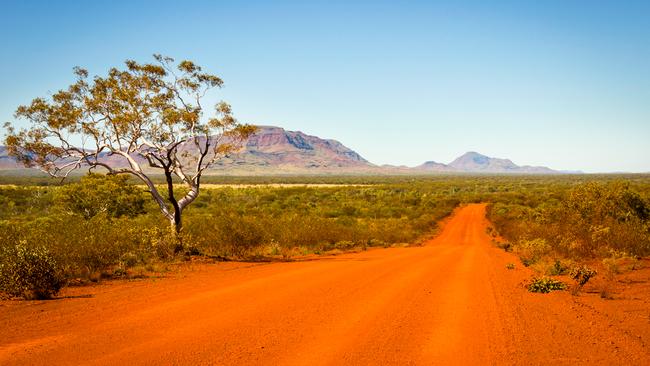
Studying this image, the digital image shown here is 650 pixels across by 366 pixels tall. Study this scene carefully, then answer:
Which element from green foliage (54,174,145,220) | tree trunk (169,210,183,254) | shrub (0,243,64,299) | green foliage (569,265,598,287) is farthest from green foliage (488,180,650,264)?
green foliage (54,174,145,220)

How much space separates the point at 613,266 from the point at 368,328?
7.56 m

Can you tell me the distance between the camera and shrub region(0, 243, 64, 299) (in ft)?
27.7

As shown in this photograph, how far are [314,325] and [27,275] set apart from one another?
6.20m

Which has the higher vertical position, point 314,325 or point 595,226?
point 595,226

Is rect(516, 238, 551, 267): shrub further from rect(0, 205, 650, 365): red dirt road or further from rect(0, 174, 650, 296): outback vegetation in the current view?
rect(0, 205, 650, 365): red dirt road

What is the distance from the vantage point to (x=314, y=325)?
266 inches

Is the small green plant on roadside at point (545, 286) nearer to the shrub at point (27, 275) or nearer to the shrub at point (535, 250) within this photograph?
the shrub at point (535, 250)

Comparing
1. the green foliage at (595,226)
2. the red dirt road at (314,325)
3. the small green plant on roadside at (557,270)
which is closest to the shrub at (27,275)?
the red dirt road at (314,325)

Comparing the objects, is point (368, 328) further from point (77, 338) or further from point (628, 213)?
point (628, 213)

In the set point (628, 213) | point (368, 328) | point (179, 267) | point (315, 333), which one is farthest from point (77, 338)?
point (628, 213)

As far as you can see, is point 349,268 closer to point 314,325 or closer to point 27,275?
point 314,325

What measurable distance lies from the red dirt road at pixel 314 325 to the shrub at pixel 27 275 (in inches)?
14.4

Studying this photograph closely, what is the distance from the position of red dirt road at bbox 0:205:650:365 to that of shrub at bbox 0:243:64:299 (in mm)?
366

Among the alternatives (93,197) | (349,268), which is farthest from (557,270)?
(93,197)
